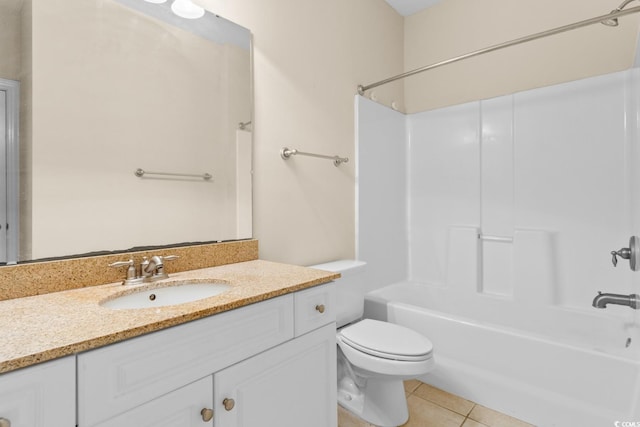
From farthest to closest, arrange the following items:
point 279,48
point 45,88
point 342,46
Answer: point 342,46
point 279,48
point 45,88

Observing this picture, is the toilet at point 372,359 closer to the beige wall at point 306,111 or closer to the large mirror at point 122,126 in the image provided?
the beige wall at point 306,111

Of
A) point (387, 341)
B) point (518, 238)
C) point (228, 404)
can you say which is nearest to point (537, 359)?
point (387, 341)

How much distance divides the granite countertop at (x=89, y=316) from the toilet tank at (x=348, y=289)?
656mm

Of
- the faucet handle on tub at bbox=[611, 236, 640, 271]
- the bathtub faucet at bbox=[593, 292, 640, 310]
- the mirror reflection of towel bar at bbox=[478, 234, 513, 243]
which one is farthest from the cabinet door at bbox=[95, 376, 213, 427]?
the mirror reflection of towel bar at bbox=[478, 234, 513, 243]

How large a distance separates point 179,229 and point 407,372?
1.17 meters

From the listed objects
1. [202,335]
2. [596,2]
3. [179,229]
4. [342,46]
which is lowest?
[202,335]

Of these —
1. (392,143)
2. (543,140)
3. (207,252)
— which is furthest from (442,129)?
(207,252)

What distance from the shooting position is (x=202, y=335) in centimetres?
82

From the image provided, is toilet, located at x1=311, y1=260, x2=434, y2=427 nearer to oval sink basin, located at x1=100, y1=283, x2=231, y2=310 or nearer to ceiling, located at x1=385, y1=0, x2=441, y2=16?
oval sink basin, located at x1=100, y1=283, x2=231, y2=310

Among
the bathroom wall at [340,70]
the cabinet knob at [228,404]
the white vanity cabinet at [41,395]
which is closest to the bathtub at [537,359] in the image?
the bathroom wall at [340,70]

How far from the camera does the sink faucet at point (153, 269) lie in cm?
114

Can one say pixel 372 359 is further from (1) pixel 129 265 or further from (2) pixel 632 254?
(2) pixel 632 254

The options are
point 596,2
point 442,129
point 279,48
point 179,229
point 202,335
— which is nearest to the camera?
point 202,335

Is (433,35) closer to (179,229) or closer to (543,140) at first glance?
(543,140)
